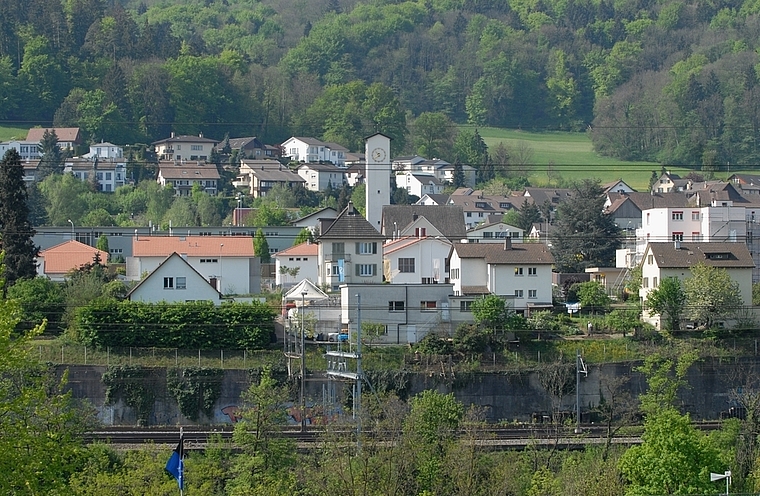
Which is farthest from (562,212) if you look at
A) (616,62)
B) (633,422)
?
(616,62)

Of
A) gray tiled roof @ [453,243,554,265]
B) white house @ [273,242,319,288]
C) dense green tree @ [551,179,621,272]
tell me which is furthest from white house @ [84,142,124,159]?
gray tiled roof @ [453,243,554,265]

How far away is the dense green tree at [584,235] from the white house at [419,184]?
30.3 meters

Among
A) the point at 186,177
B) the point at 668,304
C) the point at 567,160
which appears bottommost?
the point at 668,304

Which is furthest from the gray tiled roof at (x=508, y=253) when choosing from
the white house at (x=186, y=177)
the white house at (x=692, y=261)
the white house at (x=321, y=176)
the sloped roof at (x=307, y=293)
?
the white house at (x=321, y=176)

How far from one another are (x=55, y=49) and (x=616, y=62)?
6176 cm

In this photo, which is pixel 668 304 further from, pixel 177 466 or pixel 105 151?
pixel 105 151

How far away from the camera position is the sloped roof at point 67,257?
51438 millimetres

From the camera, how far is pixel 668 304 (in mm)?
43469

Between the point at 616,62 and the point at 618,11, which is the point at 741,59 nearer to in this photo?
the point at 616,62

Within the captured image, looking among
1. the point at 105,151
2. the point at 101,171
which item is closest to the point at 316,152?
the point at 105,151

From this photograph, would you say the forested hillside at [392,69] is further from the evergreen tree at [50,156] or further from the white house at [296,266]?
the white house at [296,266]

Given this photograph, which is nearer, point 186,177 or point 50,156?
point 186,177

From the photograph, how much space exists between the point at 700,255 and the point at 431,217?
17.2 metres

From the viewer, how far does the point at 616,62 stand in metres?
149
